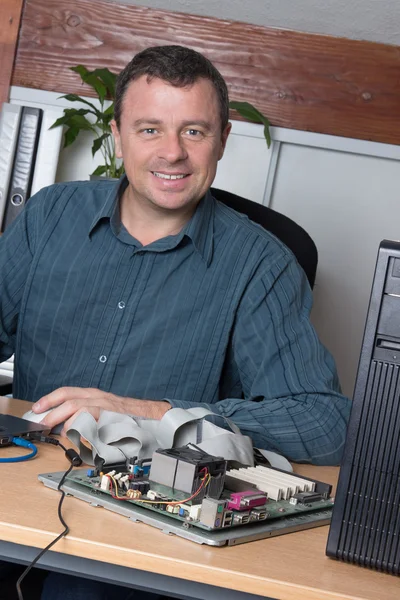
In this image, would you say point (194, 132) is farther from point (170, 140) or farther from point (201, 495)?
point (201, 495)

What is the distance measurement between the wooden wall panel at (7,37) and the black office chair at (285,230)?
4.16ft

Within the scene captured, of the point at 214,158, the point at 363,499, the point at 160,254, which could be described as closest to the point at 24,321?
the point at 160,254

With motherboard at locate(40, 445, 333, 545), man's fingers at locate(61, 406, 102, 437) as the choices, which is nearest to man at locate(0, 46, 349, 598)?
man's fingers at locate(61, 406, 102, 437)

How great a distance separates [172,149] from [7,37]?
1528 millimetres

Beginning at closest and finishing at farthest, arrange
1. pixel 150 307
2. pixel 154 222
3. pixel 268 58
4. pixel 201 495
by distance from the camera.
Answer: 1. pixel 201 495
2. pixel 150 307
3. pixel 154 222
4. pixel 268 58

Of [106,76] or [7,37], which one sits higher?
[7,37]

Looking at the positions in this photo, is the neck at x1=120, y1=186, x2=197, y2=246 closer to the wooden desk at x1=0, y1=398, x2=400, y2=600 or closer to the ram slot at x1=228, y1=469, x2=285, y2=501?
the ram slot at x1=228, y1=469, x2=285, y2=501

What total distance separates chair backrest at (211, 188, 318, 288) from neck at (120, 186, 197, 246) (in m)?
0.26

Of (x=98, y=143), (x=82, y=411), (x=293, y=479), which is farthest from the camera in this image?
(x=98, y=143)

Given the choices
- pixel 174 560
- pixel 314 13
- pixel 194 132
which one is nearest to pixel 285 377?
pixel 194 132

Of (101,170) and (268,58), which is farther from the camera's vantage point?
(268,58)

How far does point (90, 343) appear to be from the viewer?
1576 millimetres

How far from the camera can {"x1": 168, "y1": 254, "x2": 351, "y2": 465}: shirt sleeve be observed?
4.13 feet

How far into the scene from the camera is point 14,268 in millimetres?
1665
